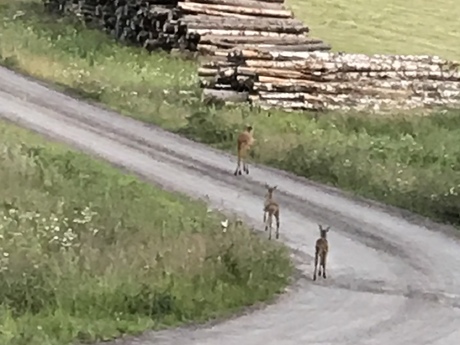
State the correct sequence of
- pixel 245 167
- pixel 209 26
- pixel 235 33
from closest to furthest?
pixel 245 167 → pixel 209 26 → pixel 235 33

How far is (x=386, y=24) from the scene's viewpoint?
125ft

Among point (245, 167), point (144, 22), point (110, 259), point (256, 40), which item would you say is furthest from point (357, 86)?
point (110, 259)

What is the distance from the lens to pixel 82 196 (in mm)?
16094

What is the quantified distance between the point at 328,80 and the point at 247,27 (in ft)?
17.8

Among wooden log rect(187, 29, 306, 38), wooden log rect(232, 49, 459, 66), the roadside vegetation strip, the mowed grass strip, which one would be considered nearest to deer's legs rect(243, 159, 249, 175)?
the roadside vegetation strip

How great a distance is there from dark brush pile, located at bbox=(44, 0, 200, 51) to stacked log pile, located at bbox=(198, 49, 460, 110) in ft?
9.92

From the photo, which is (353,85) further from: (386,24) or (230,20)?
(386,24)

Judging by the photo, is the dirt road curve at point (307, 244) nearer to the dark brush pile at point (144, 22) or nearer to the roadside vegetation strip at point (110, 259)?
the roadside vegetation strip at point (110, 259)

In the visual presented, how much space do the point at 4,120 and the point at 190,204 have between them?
252 inches

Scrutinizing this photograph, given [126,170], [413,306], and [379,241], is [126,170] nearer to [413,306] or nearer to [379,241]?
[379,241]

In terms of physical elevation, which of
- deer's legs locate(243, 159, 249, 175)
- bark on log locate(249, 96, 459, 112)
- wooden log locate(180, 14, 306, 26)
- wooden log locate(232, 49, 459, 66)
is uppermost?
wooden log locate(180, 14, 306, 26)

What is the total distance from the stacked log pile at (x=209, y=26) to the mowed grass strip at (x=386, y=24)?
2.61m

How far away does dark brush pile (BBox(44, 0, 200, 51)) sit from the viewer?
100 feet

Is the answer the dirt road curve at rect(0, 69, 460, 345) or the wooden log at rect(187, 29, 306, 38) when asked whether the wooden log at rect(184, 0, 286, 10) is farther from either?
the dirt road curve at rect(0, 69, 460, 345)
